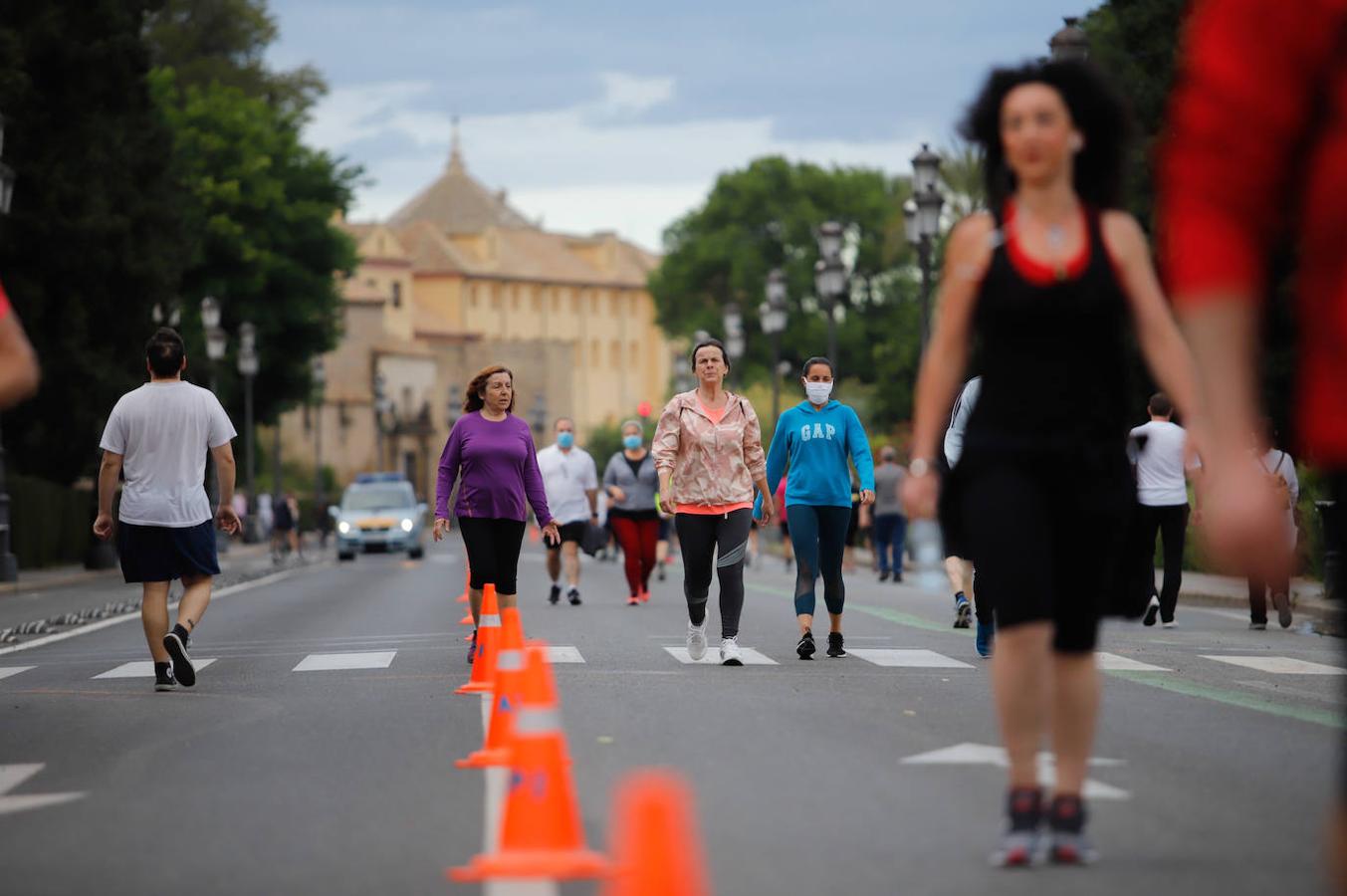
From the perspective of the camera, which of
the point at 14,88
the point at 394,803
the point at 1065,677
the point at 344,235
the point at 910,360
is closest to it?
the point at 1065,677


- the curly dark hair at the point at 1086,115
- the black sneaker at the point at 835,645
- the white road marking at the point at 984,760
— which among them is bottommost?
the black sneaker at the point at 835,645

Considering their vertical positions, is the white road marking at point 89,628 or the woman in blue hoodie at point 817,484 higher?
the woman in blue hoodie at point 817,484

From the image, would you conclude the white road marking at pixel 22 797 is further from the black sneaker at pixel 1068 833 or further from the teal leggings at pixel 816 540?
the teal leggings at pixel 816 540

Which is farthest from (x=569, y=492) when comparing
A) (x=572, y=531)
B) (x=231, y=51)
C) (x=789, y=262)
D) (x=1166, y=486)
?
(x=789, y=262)

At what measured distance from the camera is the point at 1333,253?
421 centimetres

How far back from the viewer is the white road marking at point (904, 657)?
48.0ft

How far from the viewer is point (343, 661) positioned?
1563 centimetres

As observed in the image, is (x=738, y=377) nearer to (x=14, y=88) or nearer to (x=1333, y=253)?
(x=14, y=88)

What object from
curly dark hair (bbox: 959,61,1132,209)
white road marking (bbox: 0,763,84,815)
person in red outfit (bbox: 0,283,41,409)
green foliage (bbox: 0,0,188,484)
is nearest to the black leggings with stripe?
white road marking (bbox: 0,763,84,815)

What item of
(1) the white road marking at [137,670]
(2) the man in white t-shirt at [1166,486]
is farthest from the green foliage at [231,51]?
(1) the white road marking at [137,670]

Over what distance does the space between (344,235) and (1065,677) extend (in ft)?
194

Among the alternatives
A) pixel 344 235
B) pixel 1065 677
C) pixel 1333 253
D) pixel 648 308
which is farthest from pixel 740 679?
pixel 648 308

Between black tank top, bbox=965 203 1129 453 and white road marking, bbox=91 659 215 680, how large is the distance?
926cm

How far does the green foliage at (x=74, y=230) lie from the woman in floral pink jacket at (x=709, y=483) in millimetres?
24029
